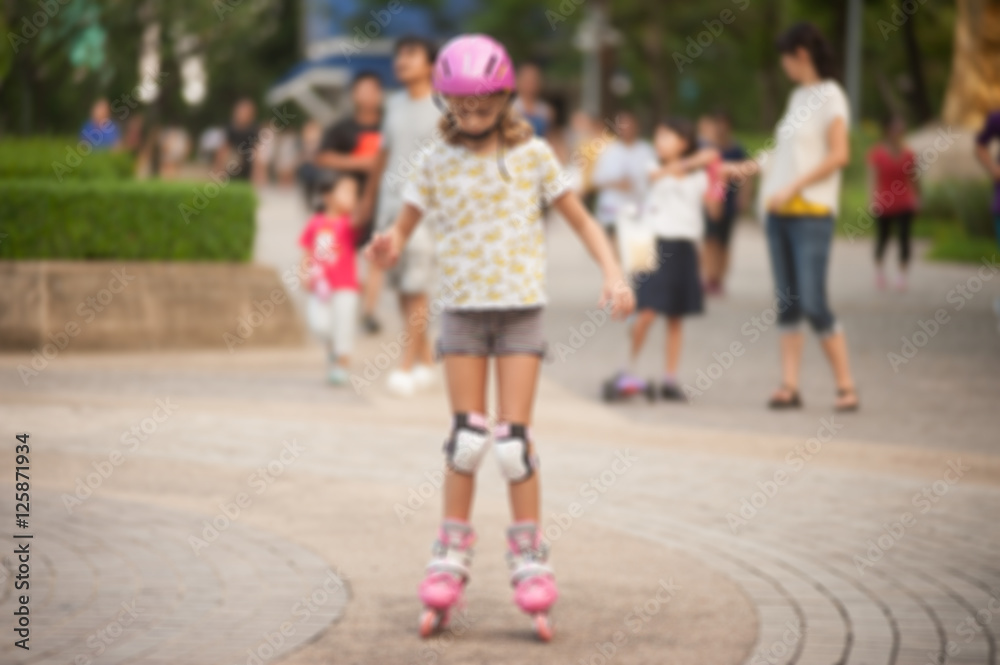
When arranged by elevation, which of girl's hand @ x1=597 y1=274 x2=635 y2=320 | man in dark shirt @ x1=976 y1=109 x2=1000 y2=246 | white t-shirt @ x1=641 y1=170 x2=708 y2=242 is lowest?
girl's hand @ x1=597 y1=274 x2=635 y2=320

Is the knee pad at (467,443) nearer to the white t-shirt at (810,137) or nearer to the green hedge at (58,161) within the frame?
the white t-shirt at (810,137)

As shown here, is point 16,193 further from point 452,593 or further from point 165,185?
point 452,593

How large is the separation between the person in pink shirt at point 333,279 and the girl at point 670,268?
1.71m

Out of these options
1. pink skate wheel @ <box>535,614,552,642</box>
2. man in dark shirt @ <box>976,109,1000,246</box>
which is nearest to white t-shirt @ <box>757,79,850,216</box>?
man in dark shirt @ <box>976,109,1000,246</box>

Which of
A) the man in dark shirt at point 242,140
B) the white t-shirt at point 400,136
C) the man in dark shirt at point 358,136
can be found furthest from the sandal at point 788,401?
the man in dark shirt at point 242,140

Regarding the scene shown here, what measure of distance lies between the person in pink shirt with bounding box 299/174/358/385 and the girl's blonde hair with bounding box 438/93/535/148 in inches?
189

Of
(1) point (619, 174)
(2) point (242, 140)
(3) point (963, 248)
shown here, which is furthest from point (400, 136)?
(2) point (242, 140)

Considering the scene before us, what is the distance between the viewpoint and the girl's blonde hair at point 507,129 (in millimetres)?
4758

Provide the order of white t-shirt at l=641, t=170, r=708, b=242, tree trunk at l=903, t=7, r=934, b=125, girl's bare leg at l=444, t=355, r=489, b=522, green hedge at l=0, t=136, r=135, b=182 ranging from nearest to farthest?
girl's bare leg at l=444, t=355, r=489, b=522 < white t-shirt at l=641, t=170, r=708, b=242 < green hedge at l=0, t=136, r=135, b=182 < tree trunk at l=903, t=7, r=934, b=125

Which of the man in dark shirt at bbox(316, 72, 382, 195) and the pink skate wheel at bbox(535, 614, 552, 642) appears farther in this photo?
the man in dark shirt at bbox(316, 72, 382, 195)

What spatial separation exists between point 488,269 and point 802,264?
4.27 meters

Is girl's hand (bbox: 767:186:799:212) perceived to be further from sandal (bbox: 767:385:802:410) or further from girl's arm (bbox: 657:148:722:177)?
sandal (bbox: 767:385:802:410)

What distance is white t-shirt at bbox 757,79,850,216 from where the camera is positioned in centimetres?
861

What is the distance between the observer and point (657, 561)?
5457 millimetres
